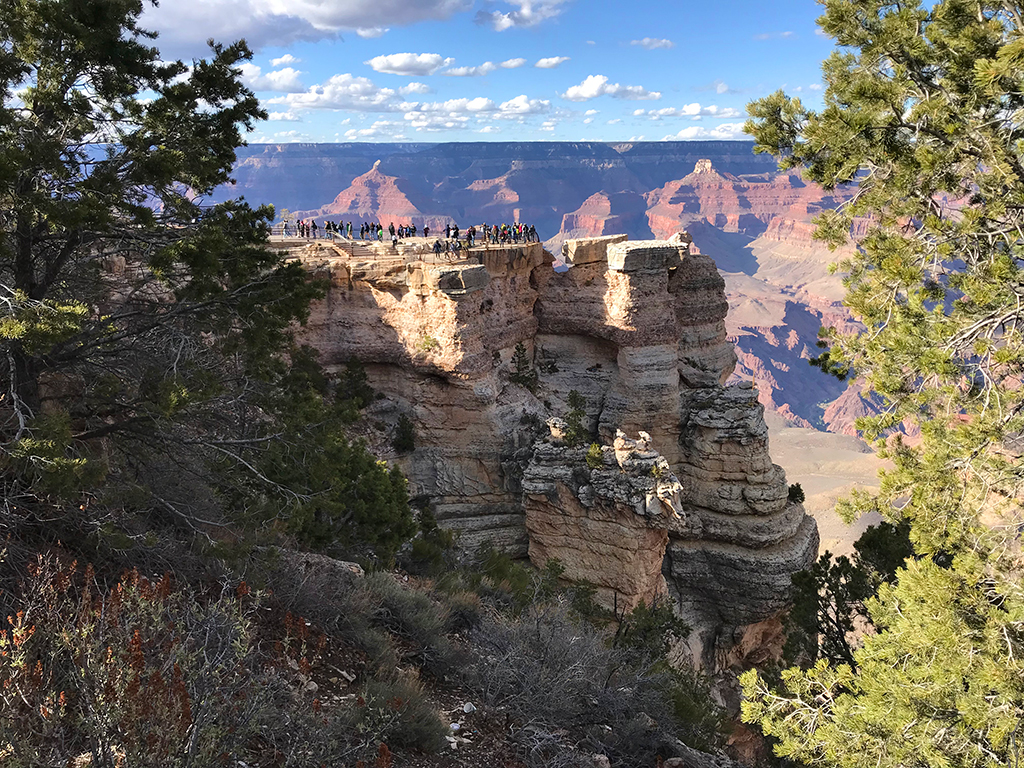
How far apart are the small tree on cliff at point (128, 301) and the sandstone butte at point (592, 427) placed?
1442 centimetres

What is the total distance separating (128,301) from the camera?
11.1 m

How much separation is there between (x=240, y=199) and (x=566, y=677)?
9826mm

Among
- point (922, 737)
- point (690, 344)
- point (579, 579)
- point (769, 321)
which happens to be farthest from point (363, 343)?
point (769, 321)

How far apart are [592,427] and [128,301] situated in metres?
21.9

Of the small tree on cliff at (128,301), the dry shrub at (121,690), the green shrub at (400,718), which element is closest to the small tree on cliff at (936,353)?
the green shrub at (400,718)

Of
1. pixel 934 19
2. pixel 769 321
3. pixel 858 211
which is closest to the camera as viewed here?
pixel 934 19

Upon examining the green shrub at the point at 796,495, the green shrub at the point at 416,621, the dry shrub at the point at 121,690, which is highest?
the dry shrub at the point at 121,690

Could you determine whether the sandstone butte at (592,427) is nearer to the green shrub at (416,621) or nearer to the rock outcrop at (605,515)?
the rock outcrop at (605,515)

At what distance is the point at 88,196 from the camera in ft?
26.7

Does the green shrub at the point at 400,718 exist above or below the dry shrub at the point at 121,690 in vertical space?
below

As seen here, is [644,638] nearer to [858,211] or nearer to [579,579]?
[579,579]

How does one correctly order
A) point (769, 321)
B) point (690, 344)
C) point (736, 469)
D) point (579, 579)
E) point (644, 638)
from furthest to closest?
point (769, 321)
point (690, 344)
point (736, 469)
point (579, 579)
point (644, 638)

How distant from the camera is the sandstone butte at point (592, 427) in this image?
81.7 ft

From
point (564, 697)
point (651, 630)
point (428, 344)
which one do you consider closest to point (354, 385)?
point (428, 344)
